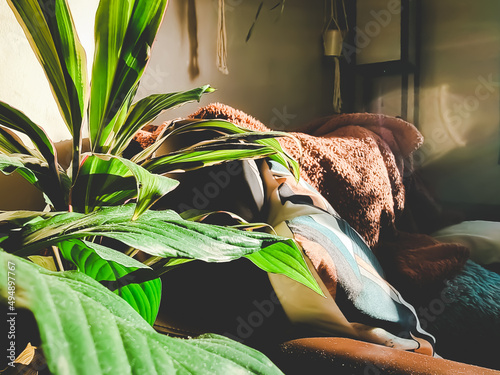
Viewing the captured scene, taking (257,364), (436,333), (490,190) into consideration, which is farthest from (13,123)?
(490,190)

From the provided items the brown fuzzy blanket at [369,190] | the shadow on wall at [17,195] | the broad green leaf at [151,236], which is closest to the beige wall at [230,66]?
the shadow on wall at [17,195]

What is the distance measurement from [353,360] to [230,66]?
1.35 m

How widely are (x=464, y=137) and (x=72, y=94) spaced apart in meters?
2.50

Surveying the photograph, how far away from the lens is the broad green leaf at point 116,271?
0.32 metres

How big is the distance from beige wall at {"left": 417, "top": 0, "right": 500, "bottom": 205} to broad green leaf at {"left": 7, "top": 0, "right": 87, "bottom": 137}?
229 cm

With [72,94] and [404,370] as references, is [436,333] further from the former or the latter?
[72,94]

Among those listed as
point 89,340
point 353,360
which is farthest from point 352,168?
point 89,340

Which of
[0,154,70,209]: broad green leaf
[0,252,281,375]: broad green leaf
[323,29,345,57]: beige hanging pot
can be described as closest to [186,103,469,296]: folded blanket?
[0,154,70,209]: broad green leaf

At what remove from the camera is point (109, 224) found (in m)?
0.31

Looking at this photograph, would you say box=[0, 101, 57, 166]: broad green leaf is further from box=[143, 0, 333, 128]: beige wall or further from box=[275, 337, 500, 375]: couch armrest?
box=[143, 0, 333, 128]: beige wall

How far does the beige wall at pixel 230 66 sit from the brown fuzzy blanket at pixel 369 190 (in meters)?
0.26

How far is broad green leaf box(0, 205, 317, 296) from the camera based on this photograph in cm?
27

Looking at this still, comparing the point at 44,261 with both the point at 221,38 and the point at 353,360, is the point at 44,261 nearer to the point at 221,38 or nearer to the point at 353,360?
the point at 353,360

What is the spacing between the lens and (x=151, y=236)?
28cm
